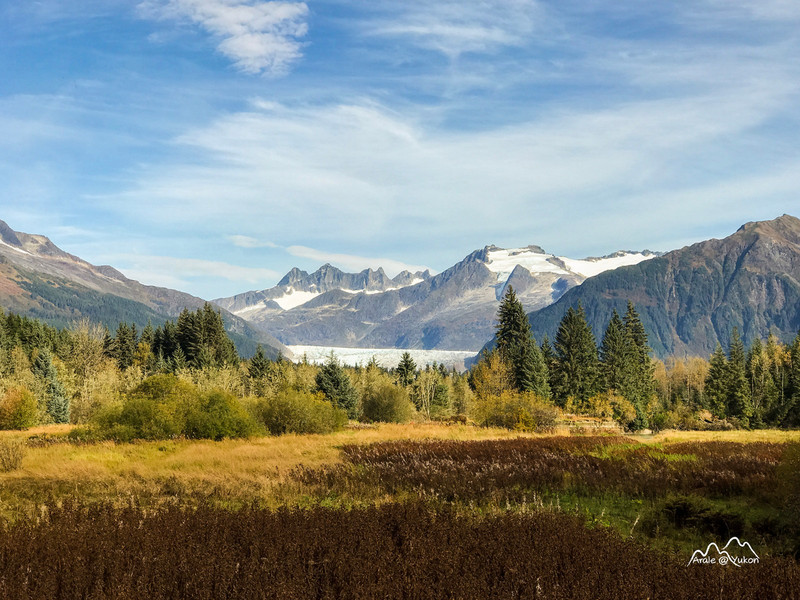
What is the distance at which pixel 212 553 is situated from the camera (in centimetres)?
733

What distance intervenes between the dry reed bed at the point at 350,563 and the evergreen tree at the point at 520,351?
193ft

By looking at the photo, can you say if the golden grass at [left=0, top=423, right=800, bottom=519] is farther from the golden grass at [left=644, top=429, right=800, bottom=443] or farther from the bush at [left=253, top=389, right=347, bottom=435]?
the golden grass at [left=644, top=429, right=800, bottom=443]

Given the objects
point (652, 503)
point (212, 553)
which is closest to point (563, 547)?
point (212, 553)

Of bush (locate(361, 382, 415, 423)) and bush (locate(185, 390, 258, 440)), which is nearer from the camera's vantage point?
bush (locate(185, 390, 258, 440))

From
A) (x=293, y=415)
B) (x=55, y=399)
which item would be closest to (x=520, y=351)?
(x=293, y=415)

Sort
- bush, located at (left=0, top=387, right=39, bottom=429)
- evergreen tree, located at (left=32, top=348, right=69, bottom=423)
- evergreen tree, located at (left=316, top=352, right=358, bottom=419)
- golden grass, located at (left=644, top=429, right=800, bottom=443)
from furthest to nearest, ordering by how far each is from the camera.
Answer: evergreen tree, located at (left=316, top=352, right=358, bottom=419)
evergreen tree, located at (left=32, top=348, right=69, bottom=423)
bush, located at (left=0, top=387, right=39, bottom=429)
golden grass, located at (left=644, top=429, right=800, bottom=443)

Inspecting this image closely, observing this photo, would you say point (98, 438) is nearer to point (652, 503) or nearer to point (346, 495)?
point (346, 495)

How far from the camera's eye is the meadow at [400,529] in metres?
6.19

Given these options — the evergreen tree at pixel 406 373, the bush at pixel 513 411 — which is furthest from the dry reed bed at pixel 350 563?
the evergreen tree at pixel 406 373

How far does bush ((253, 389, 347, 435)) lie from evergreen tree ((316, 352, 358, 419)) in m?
20.6

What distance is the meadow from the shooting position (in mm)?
6191

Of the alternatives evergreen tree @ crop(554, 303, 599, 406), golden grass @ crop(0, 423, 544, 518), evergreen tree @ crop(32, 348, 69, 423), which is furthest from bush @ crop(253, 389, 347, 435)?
evergreen tree @ crop(554, 303, 599, 406)

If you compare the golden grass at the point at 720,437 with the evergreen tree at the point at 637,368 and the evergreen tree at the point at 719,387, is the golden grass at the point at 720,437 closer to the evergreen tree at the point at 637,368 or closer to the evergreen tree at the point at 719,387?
the evergreen tree at the point at 719,387

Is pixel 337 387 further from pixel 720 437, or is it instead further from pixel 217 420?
pixel 720 437
